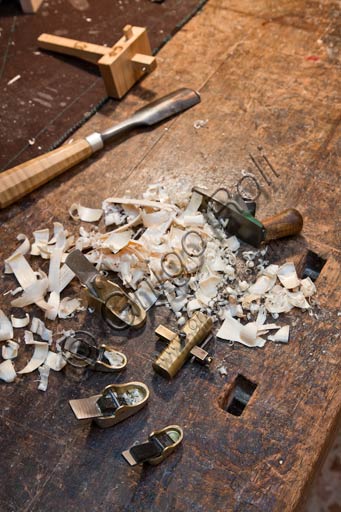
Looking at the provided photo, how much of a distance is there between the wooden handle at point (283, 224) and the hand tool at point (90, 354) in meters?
0.58

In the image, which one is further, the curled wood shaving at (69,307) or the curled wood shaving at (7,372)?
the curled wood shaving at (69,307)

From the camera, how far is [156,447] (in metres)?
1.24

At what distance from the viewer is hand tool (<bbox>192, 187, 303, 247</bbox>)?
1595 mm

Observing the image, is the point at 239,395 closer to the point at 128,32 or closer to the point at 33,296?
the point at 33,296

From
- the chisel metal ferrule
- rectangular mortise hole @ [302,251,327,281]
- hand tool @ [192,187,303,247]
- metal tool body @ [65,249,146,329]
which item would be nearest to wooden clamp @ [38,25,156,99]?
the chisel metal ferrule

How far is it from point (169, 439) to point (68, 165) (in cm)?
105

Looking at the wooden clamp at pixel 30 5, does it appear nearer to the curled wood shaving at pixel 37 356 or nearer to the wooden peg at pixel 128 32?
the wooden peg at pixel 128 32

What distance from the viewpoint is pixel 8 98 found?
88.1 inches

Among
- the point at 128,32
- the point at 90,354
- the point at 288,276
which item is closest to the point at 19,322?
the point at 90,354

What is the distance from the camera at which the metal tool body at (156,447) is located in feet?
4.06

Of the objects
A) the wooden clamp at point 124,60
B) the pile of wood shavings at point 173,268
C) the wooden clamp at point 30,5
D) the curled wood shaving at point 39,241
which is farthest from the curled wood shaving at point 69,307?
the wooden clamp at point 30,5

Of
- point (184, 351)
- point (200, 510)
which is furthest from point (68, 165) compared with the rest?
point (200, 510)

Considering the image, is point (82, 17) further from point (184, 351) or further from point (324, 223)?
point (184, 351)

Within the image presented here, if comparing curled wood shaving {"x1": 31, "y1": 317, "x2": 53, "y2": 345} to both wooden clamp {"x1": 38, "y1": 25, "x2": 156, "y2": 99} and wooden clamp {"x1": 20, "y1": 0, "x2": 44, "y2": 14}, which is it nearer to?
wooden clamp {"x1": 38, "y1": 25, "x2": 156, "y2": 99}
